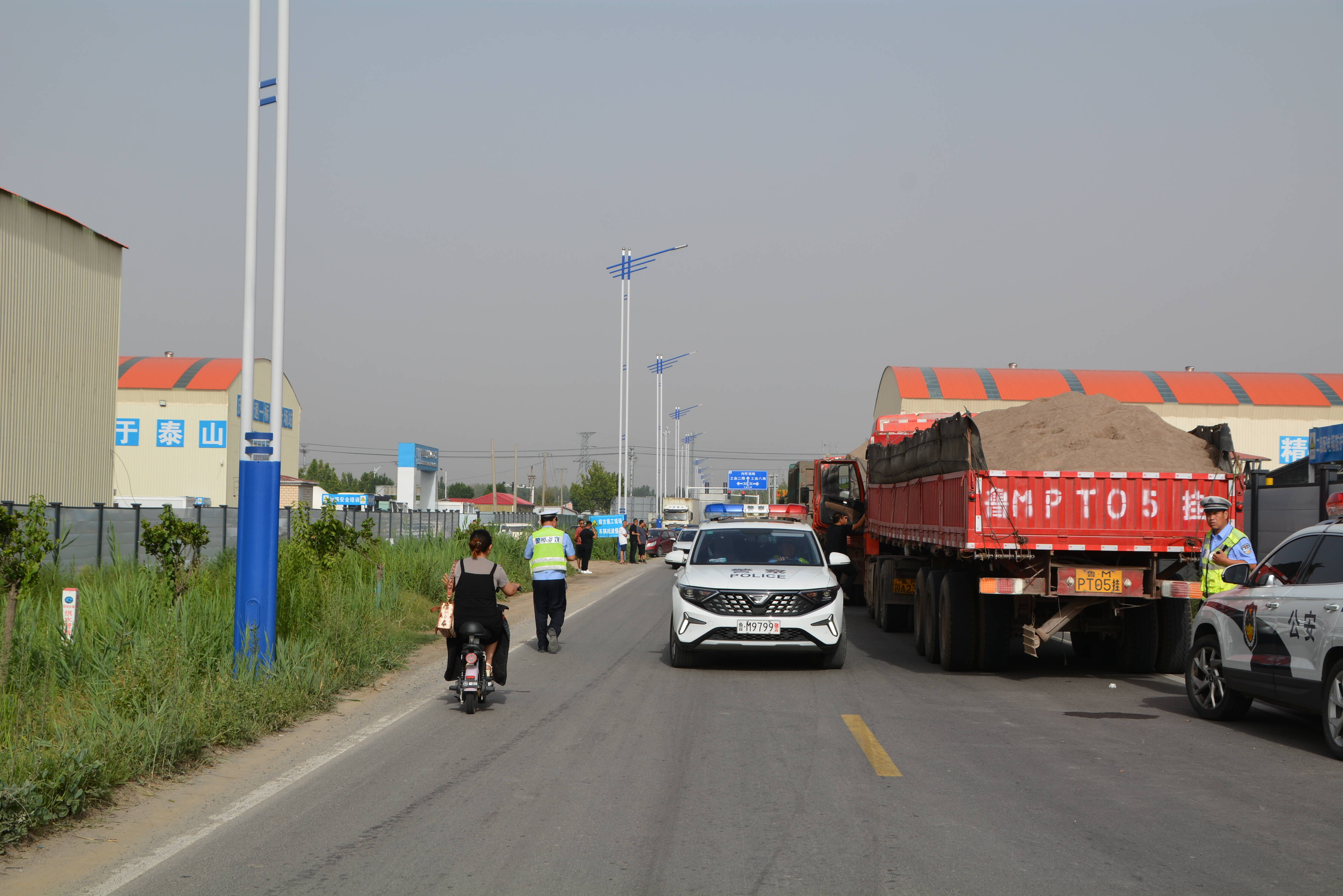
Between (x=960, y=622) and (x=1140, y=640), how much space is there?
1.99 meters

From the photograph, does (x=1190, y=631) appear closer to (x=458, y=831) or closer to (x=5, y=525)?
(x=458, y=831)

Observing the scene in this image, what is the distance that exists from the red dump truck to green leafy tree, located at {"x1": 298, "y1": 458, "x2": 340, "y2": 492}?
13318cm

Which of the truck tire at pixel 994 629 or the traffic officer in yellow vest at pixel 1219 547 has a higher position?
the traffic officer in yellow vest at pixel 1219 547

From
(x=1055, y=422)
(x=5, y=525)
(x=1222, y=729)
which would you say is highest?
(x=1055, y=422)

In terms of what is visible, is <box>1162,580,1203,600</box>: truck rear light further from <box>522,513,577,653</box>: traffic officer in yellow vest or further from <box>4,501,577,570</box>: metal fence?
<box>4,501,577,570</box>: metal fence

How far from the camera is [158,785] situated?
7.05 meters

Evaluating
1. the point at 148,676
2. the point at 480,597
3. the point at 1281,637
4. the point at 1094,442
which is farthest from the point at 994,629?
Answer: the point at 148,676

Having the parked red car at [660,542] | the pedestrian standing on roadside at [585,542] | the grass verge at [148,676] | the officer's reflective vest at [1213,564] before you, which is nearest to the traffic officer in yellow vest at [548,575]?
the grass verge at [148,676]

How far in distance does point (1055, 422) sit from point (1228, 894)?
898cm

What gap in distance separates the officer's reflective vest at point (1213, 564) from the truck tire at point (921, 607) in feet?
12.1

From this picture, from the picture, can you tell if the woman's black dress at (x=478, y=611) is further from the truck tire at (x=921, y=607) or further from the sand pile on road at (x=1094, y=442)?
the truck tire at (x=921, y=607)

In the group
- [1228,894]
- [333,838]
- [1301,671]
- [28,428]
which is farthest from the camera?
[28,428]

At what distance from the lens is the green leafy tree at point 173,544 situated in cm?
1239

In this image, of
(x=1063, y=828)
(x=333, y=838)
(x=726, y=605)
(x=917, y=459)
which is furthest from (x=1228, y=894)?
(x=917, y=459)
